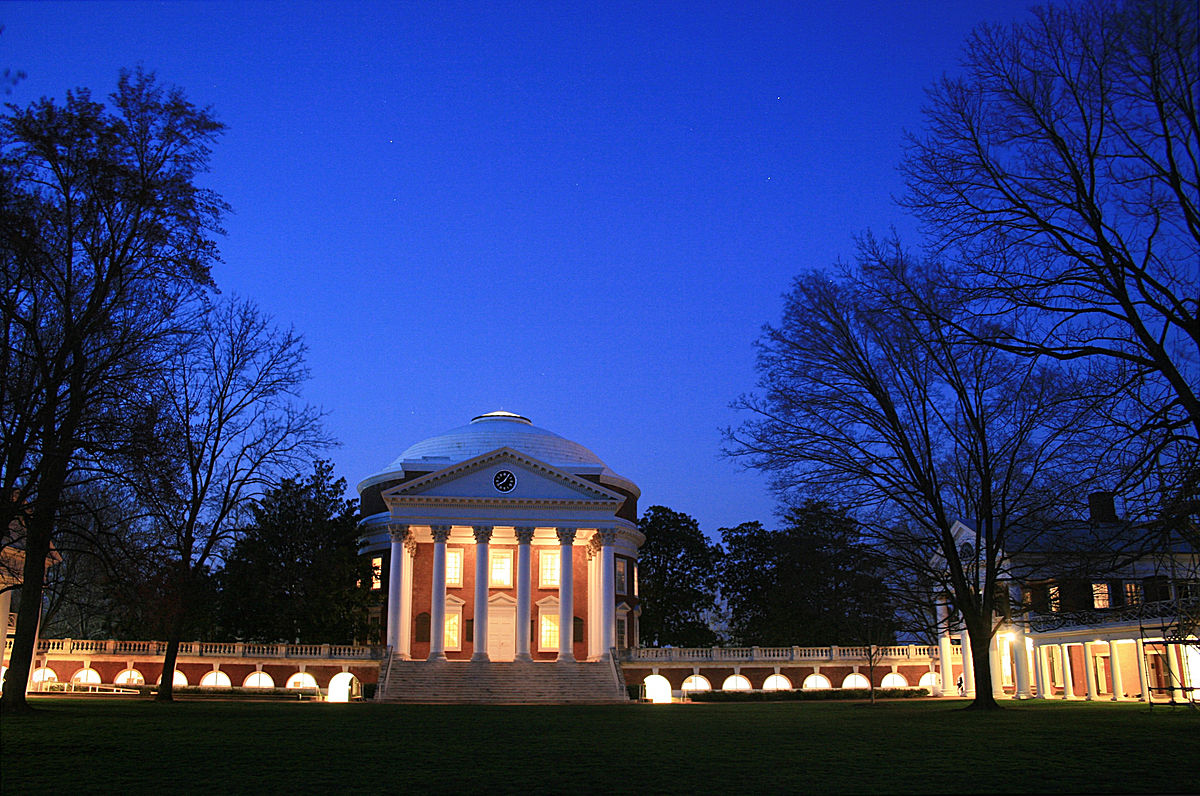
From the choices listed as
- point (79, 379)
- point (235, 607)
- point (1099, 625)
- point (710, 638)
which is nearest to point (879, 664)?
point (1099, 625)

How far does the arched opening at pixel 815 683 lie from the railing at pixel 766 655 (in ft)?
3.05

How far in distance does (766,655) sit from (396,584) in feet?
64.0

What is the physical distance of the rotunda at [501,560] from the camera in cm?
4891

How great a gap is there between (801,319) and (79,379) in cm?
1716

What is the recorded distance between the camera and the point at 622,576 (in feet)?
191

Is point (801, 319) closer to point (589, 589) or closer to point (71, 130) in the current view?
point (71, 130)

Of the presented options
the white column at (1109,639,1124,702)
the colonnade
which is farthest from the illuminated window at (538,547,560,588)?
the white column at (1109,639,1124,702)

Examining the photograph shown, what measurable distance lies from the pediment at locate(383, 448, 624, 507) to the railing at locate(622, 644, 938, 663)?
803 centimetres

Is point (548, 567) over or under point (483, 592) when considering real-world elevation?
Result: over

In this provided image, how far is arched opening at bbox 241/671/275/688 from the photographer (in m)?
45.1

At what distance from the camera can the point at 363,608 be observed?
53.5 metres

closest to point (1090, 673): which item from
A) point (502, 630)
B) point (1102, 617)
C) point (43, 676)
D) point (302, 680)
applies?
point (1102, 617)

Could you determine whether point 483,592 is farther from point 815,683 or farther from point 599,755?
point 599,755

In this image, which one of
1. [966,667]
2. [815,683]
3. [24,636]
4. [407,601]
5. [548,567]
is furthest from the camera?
[548,567]
